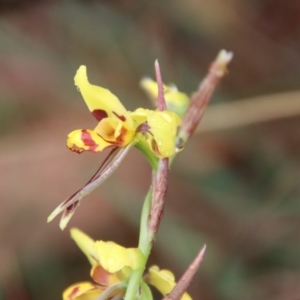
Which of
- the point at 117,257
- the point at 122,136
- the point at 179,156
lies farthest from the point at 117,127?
the point at 179,156

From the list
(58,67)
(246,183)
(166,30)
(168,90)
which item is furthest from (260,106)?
(168,90)

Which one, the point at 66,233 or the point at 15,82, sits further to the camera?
the point at 15,82

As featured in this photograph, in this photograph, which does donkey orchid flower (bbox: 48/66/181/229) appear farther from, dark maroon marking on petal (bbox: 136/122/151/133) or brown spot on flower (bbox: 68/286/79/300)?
brown spot on flower (bbox: 68/286/79/300)

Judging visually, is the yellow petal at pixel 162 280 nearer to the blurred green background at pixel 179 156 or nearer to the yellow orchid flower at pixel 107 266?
the yellow orchid flower at pixel 107 266

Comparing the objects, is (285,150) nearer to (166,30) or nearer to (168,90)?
(166,30)

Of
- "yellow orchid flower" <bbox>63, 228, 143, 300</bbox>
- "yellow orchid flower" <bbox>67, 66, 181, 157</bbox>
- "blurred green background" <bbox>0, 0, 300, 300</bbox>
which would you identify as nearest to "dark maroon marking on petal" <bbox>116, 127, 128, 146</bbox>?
"yellow orchid flower" <bbox>67, 66, 181, 157</bbox>

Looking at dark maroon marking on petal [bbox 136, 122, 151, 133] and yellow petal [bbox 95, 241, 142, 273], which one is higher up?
dark maroon marking on petal [bbox 136, 122, 151, 133]

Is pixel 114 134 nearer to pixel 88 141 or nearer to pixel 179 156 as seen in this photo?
pixel 88 141

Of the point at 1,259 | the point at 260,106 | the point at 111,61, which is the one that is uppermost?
the point at 260,106
